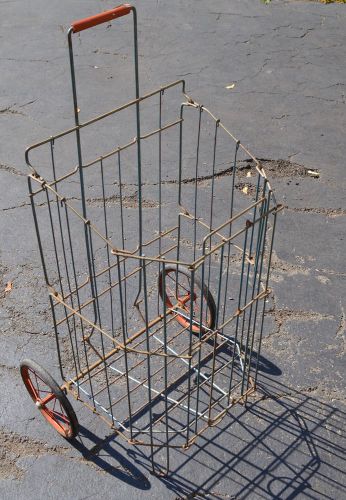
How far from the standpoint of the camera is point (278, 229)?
4.73 meters

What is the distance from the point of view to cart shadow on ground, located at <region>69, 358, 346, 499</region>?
3.38m

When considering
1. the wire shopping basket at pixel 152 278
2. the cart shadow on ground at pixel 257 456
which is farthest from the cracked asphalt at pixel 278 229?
the wire shopping basket at pixel 152 278

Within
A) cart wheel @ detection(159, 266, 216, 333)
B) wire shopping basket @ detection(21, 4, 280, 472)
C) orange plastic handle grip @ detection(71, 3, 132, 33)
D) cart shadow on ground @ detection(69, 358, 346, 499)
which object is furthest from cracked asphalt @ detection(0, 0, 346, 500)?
orange plastic handle grip @ detection(71, 3, 132, 33)

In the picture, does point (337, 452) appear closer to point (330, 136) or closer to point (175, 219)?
point (175, 219)

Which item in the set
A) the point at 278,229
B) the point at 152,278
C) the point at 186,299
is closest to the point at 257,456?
the point at 186,299

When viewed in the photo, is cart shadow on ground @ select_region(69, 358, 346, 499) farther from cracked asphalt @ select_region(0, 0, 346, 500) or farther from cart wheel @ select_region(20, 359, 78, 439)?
cart wheel @ select_region(20, 359, 78, 439)

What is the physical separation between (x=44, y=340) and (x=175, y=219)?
120 cm

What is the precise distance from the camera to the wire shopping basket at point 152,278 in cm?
320

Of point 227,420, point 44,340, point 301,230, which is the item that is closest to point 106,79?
point 301,230

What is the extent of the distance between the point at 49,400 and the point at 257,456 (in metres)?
1.03

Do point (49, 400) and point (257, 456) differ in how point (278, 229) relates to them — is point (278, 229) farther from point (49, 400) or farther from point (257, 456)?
point (49, 400)

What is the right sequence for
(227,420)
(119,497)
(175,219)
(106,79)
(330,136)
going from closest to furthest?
(119,497) → (227,420) → (175,219) → (330,136) → (106,79)

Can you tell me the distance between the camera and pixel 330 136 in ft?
18.1

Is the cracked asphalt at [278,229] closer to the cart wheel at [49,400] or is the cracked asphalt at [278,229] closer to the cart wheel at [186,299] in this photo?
the cart wheel at [49,400]
